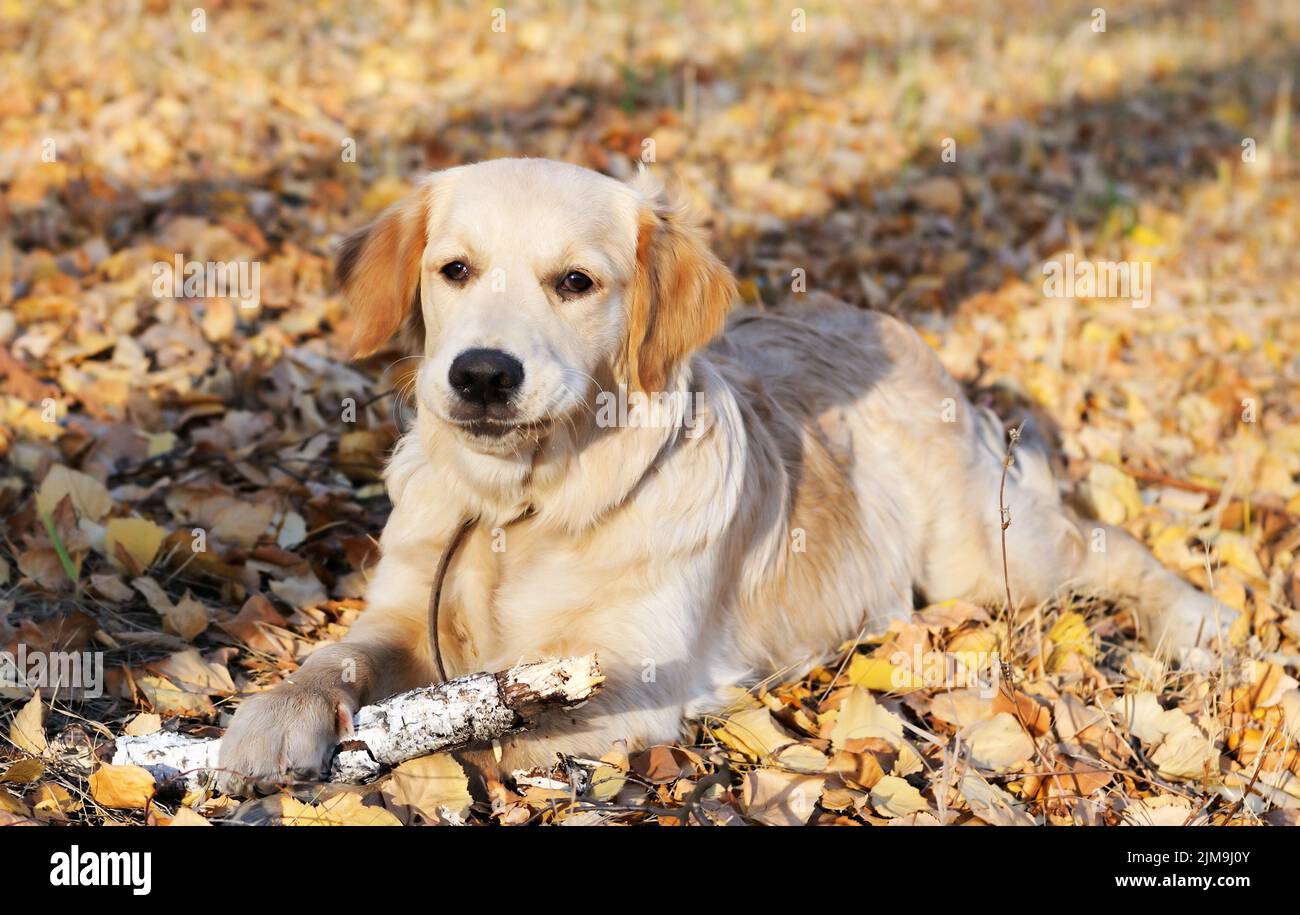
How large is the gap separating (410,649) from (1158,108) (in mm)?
8933

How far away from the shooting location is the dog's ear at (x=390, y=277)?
3.47m

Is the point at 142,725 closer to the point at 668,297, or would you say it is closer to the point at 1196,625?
the point at 668,297

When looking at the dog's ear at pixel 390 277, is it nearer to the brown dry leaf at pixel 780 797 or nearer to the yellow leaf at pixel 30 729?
the yellow leaf at pixel 30 729

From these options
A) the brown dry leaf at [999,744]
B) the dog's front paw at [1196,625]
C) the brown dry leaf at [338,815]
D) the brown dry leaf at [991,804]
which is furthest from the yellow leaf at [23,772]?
the dog's front paw at [1196,625]

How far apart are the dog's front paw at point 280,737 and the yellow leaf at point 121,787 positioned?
0.16 metres

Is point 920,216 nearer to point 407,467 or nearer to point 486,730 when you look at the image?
point 407,467

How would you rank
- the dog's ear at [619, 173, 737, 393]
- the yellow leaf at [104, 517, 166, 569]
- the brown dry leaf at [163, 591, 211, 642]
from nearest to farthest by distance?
the dog's ear at [619, 173, 737, 393]
the brown dry leaf at [163, 591, 211, 642]
the yellow leaf at [104, 517, 166, 569]

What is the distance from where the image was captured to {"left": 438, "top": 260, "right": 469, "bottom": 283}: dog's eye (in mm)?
3260

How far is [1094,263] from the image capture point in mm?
7293

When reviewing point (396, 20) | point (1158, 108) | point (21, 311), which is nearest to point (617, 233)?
point (21, 311)
